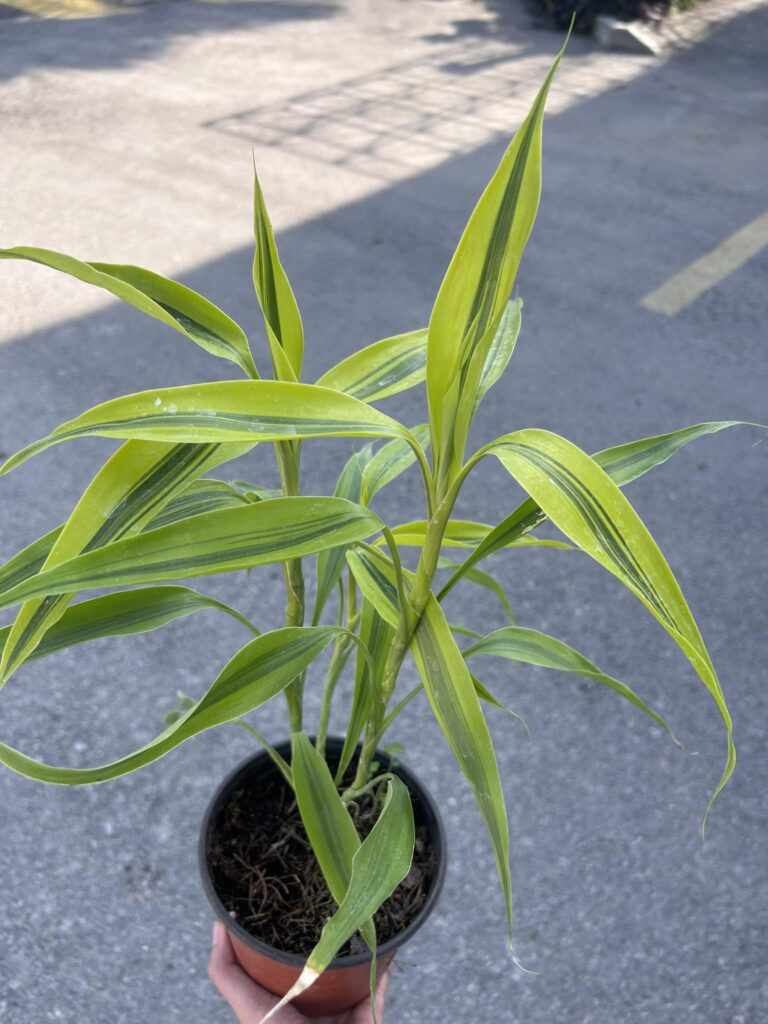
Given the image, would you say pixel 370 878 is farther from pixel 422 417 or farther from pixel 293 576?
pixel 422 417

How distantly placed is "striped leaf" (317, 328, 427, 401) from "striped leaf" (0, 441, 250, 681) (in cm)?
16

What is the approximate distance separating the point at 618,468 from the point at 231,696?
29 centimetres

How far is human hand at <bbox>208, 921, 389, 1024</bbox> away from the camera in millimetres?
792

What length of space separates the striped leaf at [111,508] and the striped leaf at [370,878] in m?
0.24

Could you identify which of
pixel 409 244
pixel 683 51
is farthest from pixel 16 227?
pixel 683 51

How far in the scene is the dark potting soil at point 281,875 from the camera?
777 millimetres

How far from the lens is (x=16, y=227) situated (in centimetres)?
236

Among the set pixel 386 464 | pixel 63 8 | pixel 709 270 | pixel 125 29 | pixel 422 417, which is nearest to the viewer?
pixel 386 464

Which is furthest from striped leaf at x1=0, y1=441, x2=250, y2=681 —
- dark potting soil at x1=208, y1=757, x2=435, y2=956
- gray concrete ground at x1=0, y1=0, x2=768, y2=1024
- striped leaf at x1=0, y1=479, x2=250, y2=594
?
gray concrete ground at x1=0, y1=0, x2=768, y2=1024

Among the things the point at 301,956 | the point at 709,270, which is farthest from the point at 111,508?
the point at 709,270

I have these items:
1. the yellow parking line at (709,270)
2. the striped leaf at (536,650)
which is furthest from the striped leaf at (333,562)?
the yellow parking line at (709,270)

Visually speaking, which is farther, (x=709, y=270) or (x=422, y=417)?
(x=709, y=270)

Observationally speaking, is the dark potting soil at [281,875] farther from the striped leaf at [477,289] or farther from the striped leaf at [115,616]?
the striped leaf at [477,289]

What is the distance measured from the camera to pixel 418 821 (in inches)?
33.1
